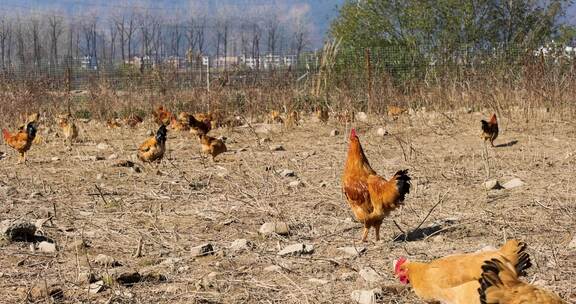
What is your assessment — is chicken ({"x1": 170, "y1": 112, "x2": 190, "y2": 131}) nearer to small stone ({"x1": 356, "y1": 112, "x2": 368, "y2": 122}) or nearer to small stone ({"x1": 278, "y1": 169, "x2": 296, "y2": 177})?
small stone ({"x1": 356, "y1": 112, "x2": 368, "y2": 122})

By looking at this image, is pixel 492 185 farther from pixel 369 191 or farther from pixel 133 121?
pixel 133 121

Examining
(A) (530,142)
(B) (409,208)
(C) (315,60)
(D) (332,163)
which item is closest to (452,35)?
(C) (315,60)

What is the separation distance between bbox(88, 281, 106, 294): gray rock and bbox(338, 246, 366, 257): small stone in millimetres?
1708

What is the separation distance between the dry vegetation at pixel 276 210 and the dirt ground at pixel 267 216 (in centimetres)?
2

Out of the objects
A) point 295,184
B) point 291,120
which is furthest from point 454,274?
point 291,120

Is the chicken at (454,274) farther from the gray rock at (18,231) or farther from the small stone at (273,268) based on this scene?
the gray rock at (18,231)

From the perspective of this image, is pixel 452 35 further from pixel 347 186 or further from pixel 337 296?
pixel 337 296

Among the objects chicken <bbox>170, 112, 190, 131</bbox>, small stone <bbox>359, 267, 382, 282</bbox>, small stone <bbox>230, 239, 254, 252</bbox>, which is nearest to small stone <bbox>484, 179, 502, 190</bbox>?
small stone <bbox>230, 239, 254, 252</bbox>

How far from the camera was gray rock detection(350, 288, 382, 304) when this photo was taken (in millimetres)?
4367

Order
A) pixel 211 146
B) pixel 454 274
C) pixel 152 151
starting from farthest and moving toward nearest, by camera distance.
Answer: pixel 211 146, pixel 152 151, pixel 454 274

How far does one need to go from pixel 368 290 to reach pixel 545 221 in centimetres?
221

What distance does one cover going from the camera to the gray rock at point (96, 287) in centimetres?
463

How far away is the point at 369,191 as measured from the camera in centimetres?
595

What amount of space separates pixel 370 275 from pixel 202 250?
4.16ft
